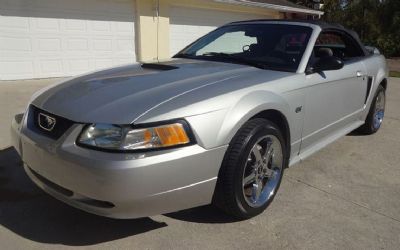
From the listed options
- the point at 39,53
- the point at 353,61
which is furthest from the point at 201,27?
the point at 353,61

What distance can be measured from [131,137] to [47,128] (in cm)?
73

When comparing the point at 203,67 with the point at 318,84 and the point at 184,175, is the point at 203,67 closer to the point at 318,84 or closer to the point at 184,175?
the point at 318,84

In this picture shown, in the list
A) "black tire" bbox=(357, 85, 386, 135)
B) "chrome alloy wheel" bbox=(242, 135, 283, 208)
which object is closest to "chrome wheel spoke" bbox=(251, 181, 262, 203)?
"chrome alloy wheel" bbox=(242, 135, 283, 208)

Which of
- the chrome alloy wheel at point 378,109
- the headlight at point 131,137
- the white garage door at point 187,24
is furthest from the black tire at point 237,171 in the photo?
the white garage door at point 187,24

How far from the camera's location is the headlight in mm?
2387

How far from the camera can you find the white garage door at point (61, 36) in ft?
30.3

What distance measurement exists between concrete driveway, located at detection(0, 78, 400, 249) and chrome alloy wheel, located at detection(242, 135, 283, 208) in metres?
0.16

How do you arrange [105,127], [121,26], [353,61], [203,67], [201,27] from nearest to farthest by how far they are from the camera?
1. [105,127]
2. [203,67]
3. [353,61]
4. [121,26]
5. [201,27]

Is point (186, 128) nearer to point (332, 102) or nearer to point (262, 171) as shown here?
point (262, 171)

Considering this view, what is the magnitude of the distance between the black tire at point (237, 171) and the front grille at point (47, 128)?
108 cm

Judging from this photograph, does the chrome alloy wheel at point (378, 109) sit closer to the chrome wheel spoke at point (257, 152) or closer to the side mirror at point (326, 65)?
the side mirror at point (326, 65)

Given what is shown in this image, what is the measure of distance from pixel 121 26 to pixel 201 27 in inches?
119

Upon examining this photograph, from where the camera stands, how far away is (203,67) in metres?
3.51

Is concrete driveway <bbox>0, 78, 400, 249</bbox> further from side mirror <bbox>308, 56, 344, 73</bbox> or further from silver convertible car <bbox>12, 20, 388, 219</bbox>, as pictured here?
side mirror <bbox>308, 56, 344, 73</bbox>
